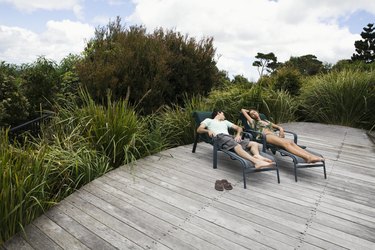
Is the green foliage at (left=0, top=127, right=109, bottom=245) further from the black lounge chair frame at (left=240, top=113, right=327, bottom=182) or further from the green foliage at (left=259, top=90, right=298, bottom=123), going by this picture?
the green foliage at (left=259, top=90, right=298, bottom=123)

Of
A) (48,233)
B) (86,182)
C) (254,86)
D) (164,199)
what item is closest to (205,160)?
(164,199)

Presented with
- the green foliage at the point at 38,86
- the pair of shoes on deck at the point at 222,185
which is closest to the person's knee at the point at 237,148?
the pair of shoes on deck at the point at 222,185

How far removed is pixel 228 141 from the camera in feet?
13.0

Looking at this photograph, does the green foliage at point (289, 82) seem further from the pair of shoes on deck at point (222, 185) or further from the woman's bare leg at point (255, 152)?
the pair of shoes on deck at point (222, 185)

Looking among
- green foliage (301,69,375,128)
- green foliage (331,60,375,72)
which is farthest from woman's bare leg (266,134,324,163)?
green foliage (331,60,375,72)

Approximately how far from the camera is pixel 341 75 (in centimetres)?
840

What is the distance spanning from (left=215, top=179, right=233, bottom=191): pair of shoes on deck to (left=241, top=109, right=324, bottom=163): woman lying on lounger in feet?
3.68

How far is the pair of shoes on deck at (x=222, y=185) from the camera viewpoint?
333cm

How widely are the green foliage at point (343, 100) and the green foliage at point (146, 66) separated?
3.28 meters

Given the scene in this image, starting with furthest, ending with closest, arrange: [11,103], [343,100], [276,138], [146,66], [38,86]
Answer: [343,100] → [38,86] → [146,66] → [11,103] → [276,138]

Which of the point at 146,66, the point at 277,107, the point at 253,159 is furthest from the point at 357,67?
the point at 253,159

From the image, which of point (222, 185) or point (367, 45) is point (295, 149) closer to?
point (222, 185)

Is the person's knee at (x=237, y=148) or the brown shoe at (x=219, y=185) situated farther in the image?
the person's knee at (x=237, y=148)

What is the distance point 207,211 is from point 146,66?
4.11m
